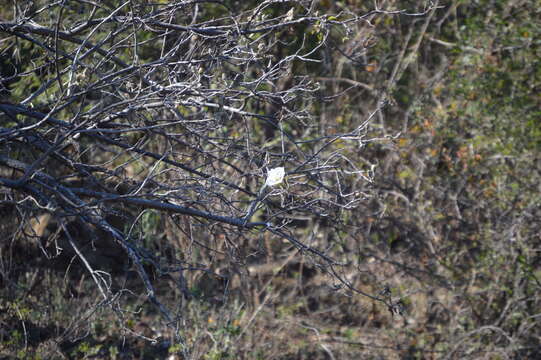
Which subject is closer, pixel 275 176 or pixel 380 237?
pixel 275 176

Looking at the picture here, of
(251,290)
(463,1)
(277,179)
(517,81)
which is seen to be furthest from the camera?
(463,1)

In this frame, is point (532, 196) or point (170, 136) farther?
point (532, 196)

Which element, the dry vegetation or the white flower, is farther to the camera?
the dry vegetation

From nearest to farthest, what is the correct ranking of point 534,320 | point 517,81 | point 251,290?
point 534,320
point 517,81
point 251,290

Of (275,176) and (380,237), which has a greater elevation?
(275,176)

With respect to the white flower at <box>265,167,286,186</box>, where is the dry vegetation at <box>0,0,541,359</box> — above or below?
below

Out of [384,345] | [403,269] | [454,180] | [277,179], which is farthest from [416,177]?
[277,179]

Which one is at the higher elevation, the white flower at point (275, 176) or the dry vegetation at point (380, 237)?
the white flower at point (275, 176)

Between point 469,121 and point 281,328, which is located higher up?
point 469,121

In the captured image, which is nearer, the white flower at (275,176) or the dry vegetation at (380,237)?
the white flower at (275,176)

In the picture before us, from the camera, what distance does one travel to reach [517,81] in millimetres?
5801

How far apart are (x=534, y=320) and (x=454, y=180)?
1.41m

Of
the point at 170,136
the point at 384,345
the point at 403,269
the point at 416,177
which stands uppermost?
the point at 170,136

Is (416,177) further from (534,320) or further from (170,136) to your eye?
(170,136)
